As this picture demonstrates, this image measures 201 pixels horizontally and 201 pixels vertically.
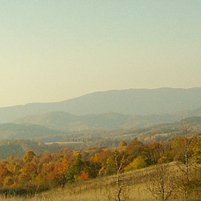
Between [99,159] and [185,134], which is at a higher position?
[185,134]

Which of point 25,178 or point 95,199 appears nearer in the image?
point 95,199

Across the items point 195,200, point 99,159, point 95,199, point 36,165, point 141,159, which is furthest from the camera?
point 36,165

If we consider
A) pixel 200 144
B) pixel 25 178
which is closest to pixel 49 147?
pixel 25 178

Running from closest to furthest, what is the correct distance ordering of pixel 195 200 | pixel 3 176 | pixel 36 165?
pixel 195 200, pixel 3 176, pixel 36 165

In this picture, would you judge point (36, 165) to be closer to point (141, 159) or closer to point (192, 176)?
point (141, 159)

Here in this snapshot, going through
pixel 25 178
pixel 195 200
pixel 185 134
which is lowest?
pixel 25 178

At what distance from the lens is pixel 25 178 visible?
72.7m

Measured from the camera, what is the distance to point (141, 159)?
197 feet

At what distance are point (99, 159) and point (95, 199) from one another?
59637 mm

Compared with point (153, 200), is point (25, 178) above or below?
below

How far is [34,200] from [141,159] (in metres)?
48.6

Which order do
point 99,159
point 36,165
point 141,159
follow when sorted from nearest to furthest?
point 141,159
point 99,159
point 36,165

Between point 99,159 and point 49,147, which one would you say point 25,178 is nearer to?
point 99,159

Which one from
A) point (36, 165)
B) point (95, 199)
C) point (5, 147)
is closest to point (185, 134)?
point (95, 199)
